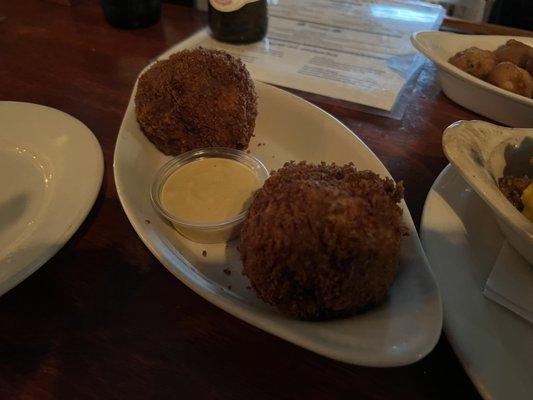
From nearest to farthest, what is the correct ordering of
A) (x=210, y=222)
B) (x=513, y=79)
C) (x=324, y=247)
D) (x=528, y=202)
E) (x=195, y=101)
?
(x=324, y=247), (x=528, y=202), (x=210, y=222), (x=195, y=101), (x=513, y=79)

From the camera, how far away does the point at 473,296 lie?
63 cm

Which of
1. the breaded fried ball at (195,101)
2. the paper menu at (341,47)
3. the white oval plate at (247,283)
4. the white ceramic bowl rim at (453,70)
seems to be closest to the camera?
the white oval plate at (247,283)

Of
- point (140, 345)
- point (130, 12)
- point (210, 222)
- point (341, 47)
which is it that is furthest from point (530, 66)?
point (130, 12)

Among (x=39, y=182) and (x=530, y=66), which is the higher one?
(x=530, y=66)

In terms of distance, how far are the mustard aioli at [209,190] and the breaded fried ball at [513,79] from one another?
0.73 meters

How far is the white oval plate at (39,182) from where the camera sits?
71 centimetres

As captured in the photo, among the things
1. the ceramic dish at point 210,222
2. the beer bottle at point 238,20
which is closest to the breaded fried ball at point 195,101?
the ceramic dish at point 210,222

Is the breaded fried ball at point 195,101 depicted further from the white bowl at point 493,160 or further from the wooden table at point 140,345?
the white bowl at point 493,160

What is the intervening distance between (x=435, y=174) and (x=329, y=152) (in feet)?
0.88

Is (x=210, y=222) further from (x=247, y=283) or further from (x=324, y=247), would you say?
(x=324, y=247)

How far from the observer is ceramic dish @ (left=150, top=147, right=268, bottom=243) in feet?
2.58

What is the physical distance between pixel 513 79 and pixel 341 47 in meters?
0.58

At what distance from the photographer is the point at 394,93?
1244 millimetres

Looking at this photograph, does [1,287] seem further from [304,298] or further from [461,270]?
[461,270]
